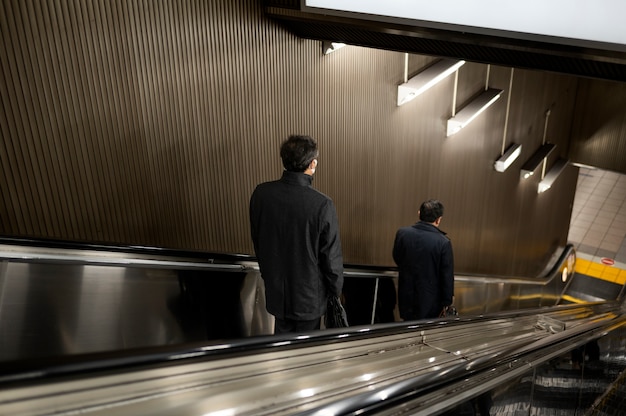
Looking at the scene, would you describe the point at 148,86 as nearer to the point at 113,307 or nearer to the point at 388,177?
the point at 113,307

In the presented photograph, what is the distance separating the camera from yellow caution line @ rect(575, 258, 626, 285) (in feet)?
39.7

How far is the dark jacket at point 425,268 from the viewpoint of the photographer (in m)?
3.93

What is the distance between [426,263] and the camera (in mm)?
3965

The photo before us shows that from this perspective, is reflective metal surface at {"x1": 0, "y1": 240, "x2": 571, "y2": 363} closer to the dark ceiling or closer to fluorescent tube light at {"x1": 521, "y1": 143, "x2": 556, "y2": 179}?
the dark ceiling

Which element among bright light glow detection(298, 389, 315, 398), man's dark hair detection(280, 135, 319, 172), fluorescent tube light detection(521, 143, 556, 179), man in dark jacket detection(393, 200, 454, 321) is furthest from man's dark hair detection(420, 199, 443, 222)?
fluorescent tube light detection(521, 143, 556, 179)

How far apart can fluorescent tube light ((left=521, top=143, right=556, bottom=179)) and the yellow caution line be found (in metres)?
4.54

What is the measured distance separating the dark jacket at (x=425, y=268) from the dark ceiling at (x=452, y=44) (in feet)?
4.21

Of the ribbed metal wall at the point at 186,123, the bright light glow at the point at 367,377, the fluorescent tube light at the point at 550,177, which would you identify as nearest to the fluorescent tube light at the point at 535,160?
the fluorescent tube light at the point at 550,177

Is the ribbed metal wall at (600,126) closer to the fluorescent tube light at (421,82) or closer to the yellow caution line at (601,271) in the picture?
the yellow caution line at (601,271)

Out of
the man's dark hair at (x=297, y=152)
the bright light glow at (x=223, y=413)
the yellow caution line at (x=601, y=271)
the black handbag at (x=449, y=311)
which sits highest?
the man's dark hair at (x=297, y=152)

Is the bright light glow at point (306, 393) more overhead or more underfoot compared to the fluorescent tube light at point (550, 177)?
more overhead

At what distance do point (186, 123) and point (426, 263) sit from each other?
1976mm

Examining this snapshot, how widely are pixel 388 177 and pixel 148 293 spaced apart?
327 cm

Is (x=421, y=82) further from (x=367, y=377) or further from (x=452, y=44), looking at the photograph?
(x=367, y=377)
